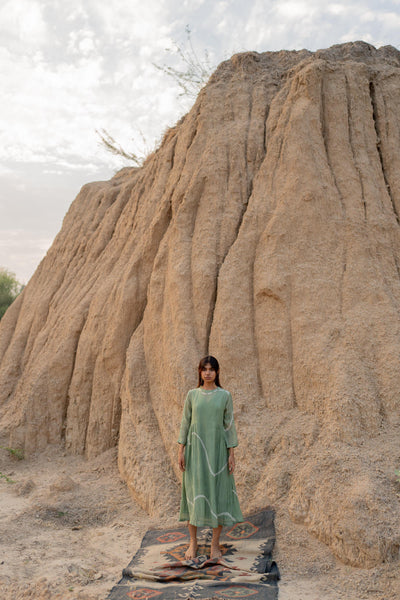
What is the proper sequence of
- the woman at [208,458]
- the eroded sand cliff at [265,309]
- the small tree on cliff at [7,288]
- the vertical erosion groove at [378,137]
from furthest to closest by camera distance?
the small tree on cliff at [7,288] → the vertical erosion groove at [378,137] → the eroded sand cliff at [265,309] → the woman at [208,458]

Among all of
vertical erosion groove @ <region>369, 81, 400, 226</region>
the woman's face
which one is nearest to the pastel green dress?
the woman's face

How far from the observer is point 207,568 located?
3.21 m

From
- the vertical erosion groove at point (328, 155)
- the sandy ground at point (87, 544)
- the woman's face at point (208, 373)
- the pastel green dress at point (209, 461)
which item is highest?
the vertical erosion groove at point (328, 155)

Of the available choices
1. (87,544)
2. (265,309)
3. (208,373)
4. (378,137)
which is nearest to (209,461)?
(208,373)

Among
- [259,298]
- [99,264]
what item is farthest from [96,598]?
[99,264]

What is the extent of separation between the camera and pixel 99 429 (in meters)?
6.00

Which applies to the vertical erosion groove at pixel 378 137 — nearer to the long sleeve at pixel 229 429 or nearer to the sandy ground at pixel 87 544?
the long sleeve at pixel 229 429

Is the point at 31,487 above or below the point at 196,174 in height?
below

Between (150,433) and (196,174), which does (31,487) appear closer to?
(150,433)

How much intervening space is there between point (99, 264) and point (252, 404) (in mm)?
4069

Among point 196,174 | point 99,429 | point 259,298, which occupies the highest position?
point 196,174

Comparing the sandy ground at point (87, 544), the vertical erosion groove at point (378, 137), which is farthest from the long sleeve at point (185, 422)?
the vertical erosion groove at point (378, 137)

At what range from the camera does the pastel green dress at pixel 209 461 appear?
3.50 metres

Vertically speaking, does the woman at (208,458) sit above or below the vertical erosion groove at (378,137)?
below
